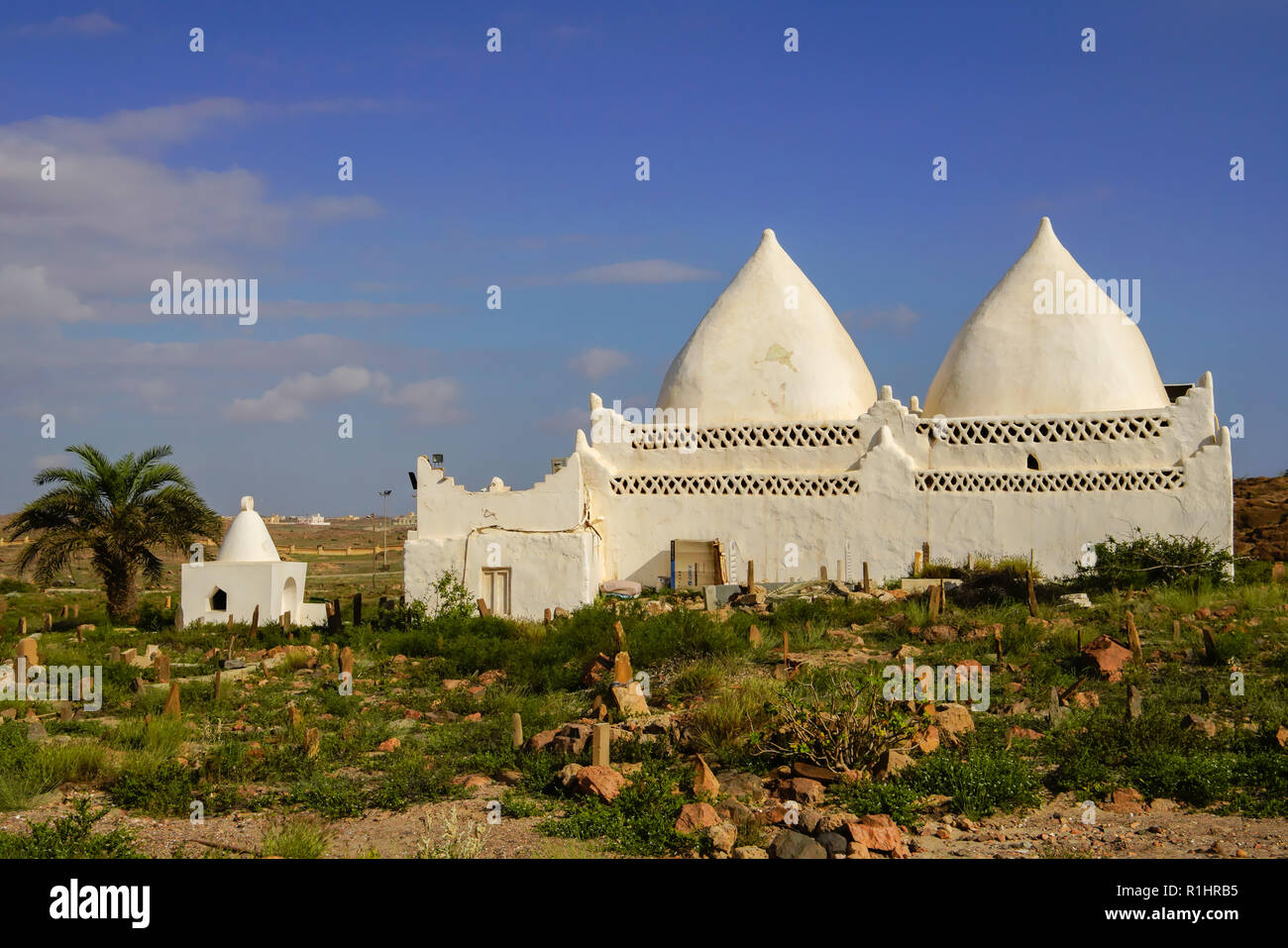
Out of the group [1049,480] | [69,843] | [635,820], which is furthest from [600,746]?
[1049,480]

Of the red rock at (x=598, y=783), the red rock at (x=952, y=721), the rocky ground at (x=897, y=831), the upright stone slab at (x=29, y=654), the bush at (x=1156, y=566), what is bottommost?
the rocky ground at (x=897, y=831)

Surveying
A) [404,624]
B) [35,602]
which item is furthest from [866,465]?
[35,602]

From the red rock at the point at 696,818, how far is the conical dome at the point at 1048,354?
41.4ft

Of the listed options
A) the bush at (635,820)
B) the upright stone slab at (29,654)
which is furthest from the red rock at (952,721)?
the upright stone slab at (29,654)

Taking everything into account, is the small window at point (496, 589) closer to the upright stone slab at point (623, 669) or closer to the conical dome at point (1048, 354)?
the upright stone slab at point (623, 669)

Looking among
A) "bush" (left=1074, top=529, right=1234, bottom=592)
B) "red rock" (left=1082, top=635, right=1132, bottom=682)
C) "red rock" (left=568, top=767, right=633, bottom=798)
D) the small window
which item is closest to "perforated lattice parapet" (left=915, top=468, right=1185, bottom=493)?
"bush" (left=1074, top=529, right=1234, bottom=592)

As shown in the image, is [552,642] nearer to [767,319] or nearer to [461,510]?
[461,510]

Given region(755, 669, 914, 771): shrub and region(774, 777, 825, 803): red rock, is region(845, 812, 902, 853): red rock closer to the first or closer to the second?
region(774, 777, 825, 803): red rock

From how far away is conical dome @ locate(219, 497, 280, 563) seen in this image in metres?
18.7

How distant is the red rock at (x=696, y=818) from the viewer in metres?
7.10

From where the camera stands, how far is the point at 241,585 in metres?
18.2

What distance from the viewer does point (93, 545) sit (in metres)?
20.6

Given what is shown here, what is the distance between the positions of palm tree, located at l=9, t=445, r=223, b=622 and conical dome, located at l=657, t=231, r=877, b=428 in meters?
9.28
